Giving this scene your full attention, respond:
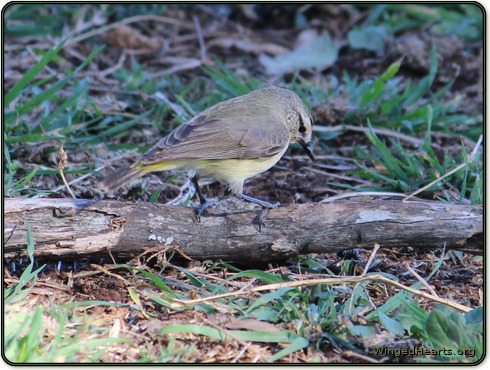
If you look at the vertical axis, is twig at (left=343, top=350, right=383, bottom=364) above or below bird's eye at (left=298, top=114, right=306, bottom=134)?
below

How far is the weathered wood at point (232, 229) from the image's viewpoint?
12.6 feet

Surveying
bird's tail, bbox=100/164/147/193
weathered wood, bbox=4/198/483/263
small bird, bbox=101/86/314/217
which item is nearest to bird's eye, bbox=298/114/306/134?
small bird, bbox=101/86/314/217

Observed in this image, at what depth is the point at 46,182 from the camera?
518 cm

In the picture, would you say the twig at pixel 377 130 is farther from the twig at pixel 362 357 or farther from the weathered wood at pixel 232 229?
the twig at pixel 362 357

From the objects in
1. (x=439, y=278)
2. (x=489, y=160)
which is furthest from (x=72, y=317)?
(x=489, y=160)

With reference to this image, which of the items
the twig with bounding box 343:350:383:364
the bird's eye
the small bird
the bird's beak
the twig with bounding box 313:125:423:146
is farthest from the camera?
the twig with bounding box 313:125:423:146

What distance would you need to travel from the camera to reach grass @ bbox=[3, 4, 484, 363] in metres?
3.35

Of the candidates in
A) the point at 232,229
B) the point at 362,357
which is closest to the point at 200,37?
the point at 232,229

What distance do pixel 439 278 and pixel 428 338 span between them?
43.9 inches

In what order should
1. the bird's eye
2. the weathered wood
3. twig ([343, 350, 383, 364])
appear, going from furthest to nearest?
the bird's eye, the weathered wood, twig ([343, 350, 383, 364])

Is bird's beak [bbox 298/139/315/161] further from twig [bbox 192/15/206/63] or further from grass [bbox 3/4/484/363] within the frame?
twig [bbox 192/15/206/63]

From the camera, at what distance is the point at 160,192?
5.35 metres

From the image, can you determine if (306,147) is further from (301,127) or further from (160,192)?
(160,192)

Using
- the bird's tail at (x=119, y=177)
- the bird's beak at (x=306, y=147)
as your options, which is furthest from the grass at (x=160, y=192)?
the bird's tail at (x=119, y=177)
